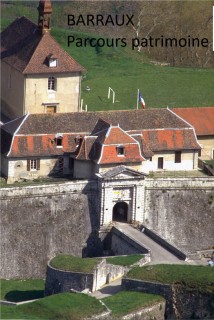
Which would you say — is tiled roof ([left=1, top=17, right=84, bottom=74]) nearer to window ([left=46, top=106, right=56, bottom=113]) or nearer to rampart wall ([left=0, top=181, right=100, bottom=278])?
window ([left=46, top=106, right=56, bottom=113])

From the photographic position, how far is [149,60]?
147m

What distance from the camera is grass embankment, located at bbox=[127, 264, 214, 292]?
104750mm

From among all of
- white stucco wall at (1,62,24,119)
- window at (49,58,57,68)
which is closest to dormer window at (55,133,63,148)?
white stucco wall at (1,62,24,119)

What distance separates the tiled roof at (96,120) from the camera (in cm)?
11975

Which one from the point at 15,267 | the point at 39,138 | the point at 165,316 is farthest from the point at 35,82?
the point at 165,316

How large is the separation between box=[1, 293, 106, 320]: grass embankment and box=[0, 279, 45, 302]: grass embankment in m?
8.04

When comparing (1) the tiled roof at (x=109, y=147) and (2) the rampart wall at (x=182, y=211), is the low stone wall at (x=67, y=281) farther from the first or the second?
(2) the rampart wall at (x=182, y=211)

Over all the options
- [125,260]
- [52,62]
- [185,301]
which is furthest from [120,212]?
[185,301]

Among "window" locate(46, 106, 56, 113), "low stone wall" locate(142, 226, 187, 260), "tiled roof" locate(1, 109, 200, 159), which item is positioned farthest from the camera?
"window" locate(46, 106, 56, 113)

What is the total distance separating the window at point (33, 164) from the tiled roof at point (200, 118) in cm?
1165

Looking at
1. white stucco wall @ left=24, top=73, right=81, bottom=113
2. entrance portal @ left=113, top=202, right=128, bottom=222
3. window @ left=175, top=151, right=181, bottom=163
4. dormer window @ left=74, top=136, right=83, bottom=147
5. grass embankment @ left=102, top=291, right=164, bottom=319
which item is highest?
white stucco wall @ left=24, top=73, right=81, bottom=113

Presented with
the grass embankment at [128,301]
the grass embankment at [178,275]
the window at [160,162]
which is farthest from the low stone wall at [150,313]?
the window at [160,162]

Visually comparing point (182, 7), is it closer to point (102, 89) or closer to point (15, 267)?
point (102, 89)

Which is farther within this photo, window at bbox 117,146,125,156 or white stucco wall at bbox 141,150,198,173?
white stucco wall at bbox 141,150,198,173
